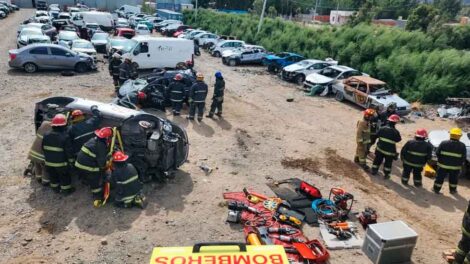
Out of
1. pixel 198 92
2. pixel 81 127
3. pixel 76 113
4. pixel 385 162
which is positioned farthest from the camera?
pixel 198 92

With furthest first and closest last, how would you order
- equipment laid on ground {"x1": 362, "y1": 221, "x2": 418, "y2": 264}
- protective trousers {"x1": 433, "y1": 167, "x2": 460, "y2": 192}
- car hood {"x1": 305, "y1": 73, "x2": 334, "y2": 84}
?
car hood {"x1": 305, "y1": 73, "x2": 334, "y2": 84} → protective trousers {"x1": 433, "y1": 167, "x2": 460, "y2": 192} → equipment laid on ground {"x1": 362, "y1": 221, "x2": 418, "y2": 264}

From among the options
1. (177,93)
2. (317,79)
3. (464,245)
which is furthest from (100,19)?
(464,245)

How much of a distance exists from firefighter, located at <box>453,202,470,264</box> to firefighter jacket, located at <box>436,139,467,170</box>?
321 centimetres

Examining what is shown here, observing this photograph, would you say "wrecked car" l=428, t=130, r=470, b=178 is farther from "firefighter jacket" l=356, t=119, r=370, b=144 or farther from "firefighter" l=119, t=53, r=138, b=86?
"firefighter" l=119, t=53, r=138, b=86

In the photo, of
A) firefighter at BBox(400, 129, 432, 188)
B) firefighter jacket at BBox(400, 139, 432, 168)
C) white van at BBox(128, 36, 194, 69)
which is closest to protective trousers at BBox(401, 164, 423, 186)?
firefighter at BBox(400, 129, 432, 188)

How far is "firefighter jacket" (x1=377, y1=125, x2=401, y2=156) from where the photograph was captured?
9445mm

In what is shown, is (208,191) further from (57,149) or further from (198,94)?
(198,94)

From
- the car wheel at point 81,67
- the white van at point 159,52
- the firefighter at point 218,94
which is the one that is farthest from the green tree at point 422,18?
the car wheel at point 81,67

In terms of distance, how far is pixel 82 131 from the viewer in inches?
313

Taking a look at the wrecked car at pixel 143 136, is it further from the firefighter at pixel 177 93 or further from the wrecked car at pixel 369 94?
the wrecked car at pixel 369 94

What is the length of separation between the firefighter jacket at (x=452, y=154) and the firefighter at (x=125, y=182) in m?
7.08

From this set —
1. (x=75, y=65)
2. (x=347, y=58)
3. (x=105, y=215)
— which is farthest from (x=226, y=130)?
(x=347, y=58)

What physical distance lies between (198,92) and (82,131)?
5331 mm

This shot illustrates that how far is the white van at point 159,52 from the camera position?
63.9 feet
